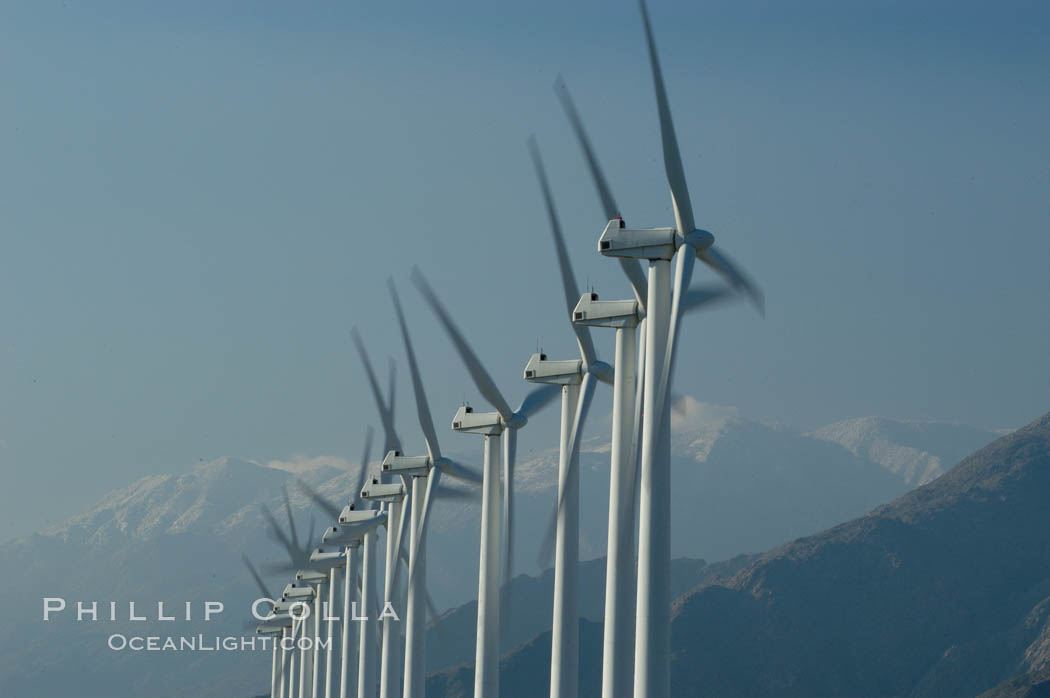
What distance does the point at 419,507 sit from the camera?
9212cm

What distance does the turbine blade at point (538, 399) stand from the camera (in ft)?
248

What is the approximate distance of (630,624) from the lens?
56281mm

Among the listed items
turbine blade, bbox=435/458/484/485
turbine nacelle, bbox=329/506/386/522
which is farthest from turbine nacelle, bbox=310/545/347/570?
turbine blade, bbox=435/458/484/485

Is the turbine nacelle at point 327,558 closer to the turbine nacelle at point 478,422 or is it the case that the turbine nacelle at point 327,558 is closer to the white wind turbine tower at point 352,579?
the white wind turbine tower at point 352,579

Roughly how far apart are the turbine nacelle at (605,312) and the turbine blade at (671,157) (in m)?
7.35

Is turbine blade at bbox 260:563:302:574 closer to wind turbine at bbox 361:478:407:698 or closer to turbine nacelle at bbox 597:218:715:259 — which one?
wind turbine at bbox 361:478:407:698

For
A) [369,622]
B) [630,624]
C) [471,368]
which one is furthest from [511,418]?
[369,622]

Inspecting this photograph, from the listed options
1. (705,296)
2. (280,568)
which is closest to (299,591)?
(280,568)

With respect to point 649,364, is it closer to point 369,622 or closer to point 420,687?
point 420,687

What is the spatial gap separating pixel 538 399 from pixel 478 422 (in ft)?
16.7

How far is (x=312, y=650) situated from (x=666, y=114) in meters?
113

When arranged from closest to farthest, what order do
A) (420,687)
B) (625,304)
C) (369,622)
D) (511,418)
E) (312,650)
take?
(625,304), (511,418), (420,687), (369,622), (312,650)

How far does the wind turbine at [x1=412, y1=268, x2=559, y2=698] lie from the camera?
244ft

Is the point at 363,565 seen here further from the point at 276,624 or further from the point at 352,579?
the point at 276,624
